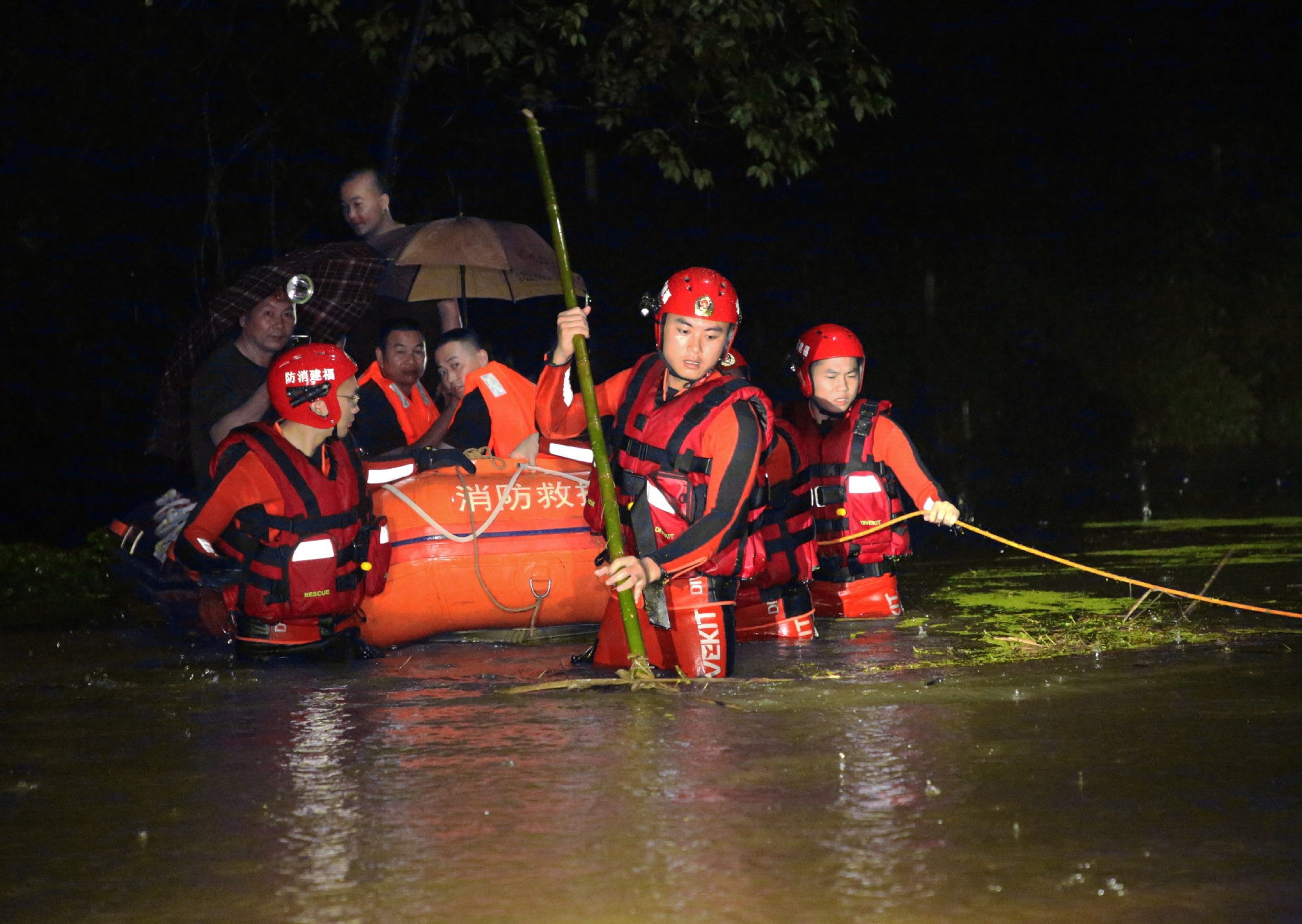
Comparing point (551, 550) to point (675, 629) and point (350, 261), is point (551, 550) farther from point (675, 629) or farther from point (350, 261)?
point (350, 261)

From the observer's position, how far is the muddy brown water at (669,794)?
4.49 meters

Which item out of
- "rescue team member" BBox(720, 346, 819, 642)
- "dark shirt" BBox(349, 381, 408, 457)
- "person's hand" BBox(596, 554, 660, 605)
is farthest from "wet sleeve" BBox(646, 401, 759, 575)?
"dark shirt" BBox(349, 381, 408, 457)

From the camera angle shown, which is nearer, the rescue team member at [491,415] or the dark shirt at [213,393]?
the dark shirt at [213,393]

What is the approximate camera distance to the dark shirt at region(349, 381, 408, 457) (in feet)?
35.2

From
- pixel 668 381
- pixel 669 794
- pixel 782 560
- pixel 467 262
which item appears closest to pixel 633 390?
pixel 668 381

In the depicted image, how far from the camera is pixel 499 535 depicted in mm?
9297

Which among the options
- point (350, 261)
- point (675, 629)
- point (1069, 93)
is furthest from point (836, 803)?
point (1069, 93)

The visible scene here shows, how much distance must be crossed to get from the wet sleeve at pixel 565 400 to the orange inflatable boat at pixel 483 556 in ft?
3.31

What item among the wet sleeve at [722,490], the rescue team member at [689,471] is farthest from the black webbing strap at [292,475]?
the wet sleeve at [722,490]

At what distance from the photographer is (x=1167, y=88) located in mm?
30266

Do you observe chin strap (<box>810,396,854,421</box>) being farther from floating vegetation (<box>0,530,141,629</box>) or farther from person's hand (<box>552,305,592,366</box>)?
floating vegetation (<box>0,530,141,629</box>)

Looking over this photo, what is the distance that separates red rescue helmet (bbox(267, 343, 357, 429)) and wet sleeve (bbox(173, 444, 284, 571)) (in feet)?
1.00

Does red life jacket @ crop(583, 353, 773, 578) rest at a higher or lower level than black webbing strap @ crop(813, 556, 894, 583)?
higher

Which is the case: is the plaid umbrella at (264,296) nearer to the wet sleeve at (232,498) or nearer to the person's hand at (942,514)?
the wet sleeve at (232,498)
